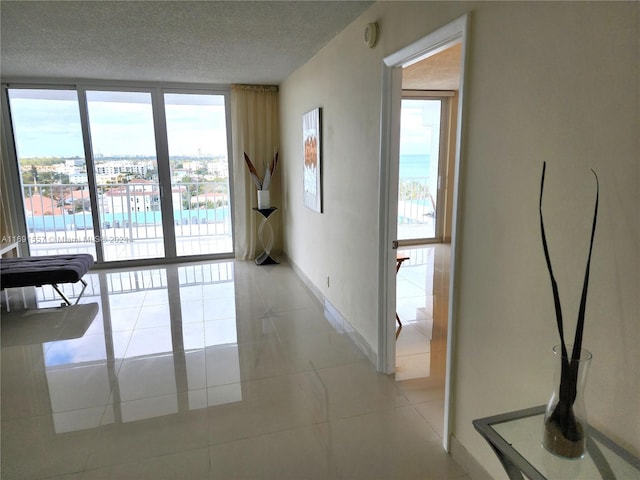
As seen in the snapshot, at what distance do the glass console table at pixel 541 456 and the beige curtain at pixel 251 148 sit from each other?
4.85 metres

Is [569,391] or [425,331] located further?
[425,331]

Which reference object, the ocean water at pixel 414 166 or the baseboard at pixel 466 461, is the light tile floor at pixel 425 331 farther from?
the ocean water at pixel 414 166

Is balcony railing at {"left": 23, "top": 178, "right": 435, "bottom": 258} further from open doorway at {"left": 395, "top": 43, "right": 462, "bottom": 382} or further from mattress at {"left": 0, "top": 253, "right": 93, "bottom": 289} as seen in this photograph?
mattress at {"left": 0, "top": 253, "right": 93, "bottom": 289}

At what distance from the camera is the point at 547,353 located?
1416mm

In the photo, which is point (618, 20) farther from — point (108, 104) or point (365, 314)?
point (108, 104)

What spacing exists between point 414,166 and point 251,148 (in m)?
2.82

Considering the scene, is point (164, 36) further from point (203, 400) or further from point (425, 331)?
point (425, 331)

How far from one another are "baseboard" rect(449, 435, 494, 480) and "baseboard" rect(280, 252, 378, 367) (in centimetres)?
88

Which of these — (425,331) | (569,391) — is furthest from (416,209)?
(569,391)

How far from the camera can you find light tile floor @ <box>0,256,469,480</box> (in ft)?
6.44

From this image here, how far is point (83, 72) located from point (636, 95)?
16.8 ft

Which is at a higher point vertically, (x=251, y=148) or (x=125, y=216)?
(x=251, y=148)

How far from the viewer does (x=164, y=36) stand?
3182mm

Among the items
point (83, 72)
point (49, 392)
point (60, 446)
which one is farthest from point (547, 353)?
point (83, 72)
